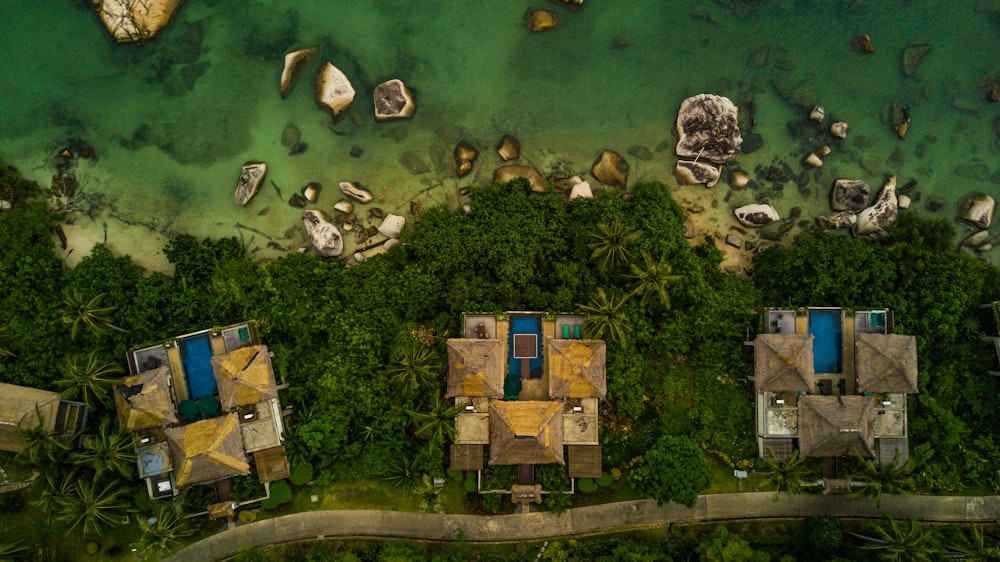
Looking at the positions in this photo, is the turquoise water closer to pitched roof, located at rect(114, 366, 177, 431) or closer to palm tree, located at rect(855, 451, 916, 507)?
A: pitched roof, located at rect(114, 366, 177, 431)

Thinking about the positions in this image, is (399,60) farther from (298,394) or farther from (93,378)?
(93,378)

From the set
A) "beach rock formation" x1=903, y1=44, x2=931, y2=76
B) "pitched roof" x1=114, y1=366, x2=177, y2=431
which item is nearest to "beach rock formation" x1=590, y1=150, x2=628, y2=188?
"beach rock formation" x1=903, y1=44, x2=931, y2=76

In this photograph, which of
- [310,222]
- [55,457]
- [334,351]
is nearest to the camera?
[55,457]

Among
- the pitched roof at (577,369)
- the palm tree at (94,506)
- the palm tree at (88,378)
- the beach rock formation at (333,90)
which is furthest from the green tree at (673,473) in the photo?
the palm tree at (88,378)

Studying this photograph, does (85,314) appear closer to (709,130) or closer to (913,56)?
(709,130)

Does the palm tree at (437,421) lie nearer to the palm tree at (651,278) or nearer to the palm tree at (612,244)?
the palm tree at (612,244)

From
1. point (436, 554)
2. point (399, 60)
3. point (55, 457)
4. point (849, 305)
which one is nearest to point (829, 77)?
point (849, 305)
